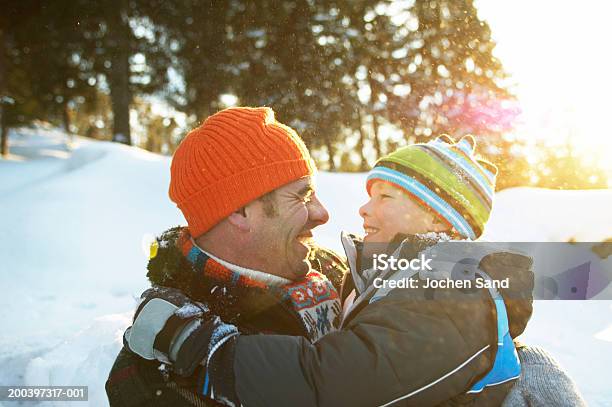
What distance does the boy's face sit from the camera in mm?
2238

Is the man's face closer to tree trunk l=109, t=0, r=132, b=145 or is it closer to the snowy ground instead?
the snowy ground

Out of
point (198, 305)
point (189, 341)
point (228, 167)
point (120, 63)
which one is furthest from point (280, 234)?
point (120, 63)

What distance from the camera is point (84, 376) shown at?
293cm

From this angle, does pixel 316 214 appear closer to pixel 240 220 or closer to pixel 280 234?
pixel 280 234

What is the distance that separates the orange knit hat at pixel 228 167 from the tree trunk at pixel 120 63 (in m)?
11.3

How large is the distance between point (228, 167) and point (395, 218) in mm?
812

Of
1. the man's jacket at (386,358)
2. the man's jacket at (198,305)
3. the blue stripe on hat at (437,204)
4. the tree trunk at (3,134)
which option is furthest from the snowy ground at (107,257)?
the tree trunk at (3,134)

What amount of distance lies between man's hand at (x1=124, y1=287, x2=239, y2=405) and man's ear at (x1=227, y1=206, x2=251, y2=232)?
0.45m

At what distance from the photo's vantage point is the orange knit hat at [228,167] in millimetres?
1898

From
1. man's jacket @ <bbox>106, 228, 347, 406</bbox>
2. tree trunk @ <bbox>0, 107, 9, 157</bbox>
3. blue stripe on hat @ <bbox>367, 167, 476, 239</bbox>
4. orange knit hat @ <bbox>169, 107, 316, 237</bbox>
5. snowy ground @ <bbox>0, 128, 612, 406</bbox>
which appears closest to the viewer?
man's jacket @ <bbox>106, 228, 347, 406</bbox>

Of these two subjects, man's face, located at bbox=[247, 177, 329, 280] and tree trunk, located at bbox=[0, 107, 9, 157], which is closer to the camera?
man's face, located at bbox=[247, 177, 329, 280]

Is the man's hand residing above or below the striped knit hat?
below

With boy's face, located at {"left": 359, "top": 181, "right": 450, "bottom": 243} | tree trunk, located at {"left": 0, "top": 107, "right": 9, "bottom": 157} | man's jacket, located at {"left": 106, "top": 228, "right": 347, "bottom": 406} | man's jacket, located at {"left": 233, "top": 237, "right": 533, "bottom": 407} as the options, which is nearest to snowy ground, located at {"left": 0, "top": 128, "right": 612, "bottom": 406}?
man's jacket, located at {"left": 106, "top": 228, "right": 347, "bottom": 406}

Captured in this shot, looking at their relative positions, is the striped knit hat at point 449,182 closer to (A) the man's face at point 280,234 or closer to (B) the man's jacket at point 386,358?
(A) the man's face at point 280,234
